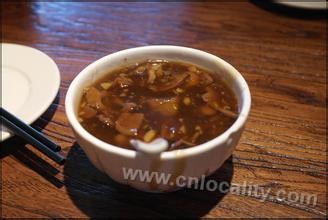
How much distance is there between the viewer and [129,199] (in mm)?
786

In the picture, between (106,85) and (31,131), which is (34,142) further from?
(106,85)

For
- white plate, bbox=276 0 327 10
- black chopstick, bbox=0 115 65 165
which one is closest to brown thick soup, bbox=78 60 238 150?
black chopstick, bbox=0 115 65 165

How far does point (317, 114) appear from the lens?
3.33 feet

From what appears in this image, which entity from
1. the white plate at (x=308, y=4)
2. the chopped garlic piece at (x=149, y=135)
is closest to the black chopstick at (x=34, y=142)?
the chopped garlic piece at (x=149, y=135)

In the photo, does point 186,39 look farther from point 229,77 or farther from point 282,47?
point 229,77

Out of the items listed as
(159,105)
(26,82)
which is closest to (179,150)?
(159,105)

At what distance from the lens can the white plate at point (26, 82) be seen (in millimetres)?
951

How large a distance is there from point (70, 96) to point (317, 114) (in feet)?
2.27

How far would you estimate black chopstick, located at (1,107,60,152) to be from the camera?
0.85 metres

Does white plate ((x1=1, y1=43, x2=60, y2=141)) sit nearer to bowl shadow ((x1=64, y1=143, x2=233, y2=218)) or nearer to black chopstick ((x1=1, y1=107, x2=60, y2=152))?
black chopstick ((x1=1, y1=107, x2=60, y2=152))

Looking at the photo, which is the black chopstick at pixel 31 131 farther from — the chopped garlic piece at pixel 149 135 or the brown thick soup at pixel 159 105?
the chopped garlic piece at pixel 149 135

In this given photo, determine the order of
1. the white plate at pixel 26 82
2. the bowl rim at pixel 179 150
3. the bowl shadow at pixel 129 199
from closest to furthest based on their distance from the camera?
the bowl rim at pixel 179 150 → the bowl shadow at pixel 129 199 → the white plate at pixel 26 82

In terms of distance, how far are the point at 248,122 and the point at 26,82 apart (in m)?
0.69

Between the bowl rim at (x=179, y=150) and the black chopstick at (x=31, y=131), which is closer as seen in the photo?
the bowl rim at (x=179, y=150)
